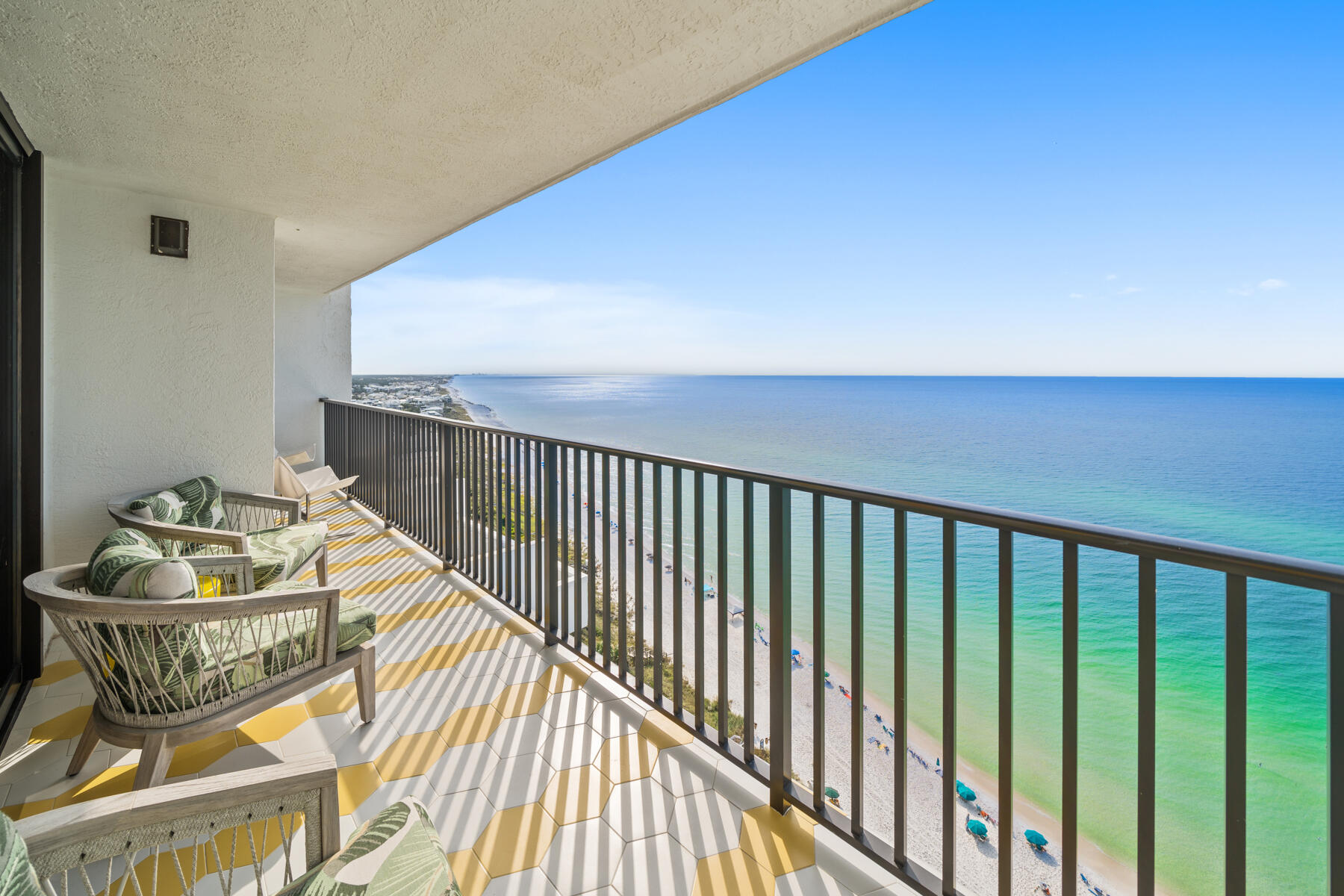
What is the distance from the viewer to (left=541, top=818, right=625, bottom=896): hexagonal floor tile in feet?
4.66

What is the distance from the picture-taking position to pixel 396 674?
2.44m

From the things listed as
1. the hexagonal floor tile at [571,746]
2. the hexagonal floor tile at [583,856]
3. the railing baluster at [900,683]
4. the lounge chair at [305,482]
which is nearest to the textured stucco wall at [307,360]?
the lounge chair at [305,482]

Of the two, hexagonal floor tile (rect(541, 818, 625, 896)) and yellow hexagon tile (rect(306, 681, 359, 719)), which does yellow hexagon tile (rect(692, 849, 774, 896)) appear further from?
yellow hexagon tile (rect(306, 681, 359, 719))

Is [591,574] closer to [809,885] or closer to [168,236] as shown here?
[809,885]

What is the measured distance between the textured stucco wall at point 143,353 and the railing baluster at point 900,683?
3.58 meters

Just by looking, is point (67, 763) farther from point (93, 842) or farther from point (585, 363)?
point (585, 363)

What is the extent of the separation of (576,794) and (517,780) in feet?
0.63

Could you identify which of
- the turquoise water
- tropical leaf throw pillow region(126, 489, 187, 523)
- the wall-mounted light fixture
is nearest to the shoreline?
the turquoise water

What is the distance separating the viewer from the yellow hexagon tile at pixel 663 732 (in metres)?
1.98

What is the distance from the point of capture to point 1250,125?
786 inches

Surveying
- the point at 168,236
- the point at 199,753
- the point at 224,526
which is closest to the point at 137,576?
the point at 199,753

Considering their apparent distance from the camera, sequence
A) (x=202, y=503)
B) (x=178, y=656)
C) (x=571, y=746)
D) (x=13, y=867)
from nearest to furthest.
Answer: (x=13, y=867) → (x=178, y=656) → (x=571, y=746) → (x=202, y=503)

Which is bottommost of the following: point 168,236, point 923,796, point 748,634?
point 923,796

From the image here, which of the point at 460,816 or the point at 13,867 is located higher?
the point at 13,867
